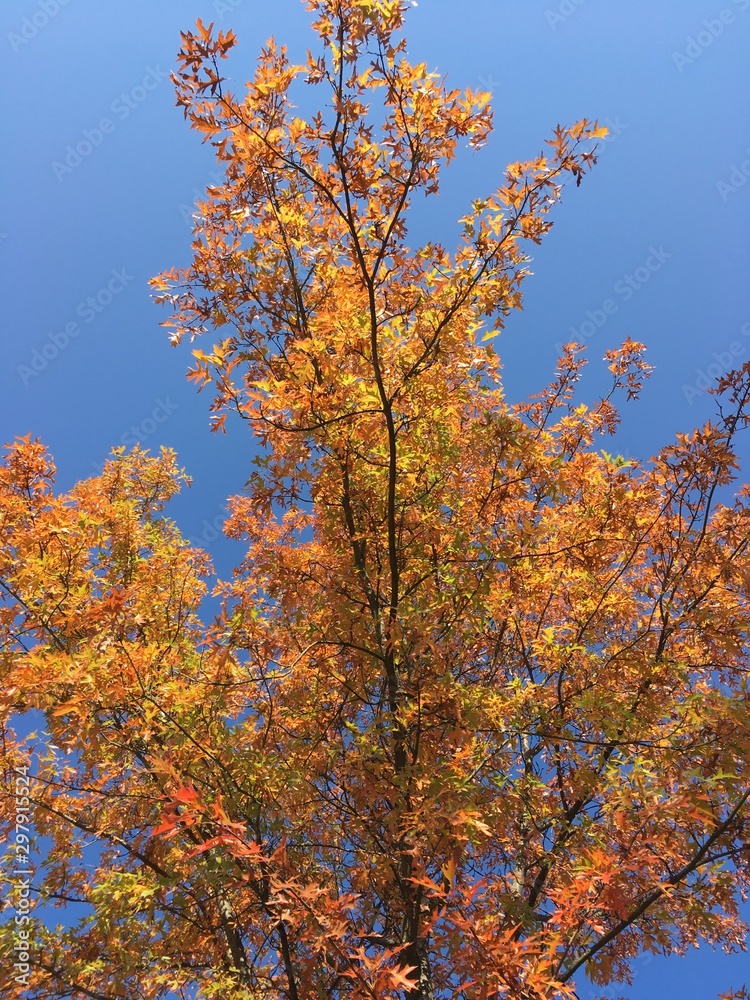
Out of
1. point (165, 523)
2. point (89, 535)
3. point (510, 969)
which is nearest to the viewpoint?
point (510, 969)

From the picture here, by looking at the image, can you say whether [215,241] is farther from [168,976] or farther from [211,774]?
[168,976]

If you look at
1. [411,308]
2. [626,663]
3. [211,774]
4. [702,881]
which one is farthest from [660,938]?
[411,308]

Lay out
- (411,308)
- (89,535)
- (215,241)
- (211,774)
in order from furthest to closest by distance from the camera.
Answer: (89,535)
(215,241)
(211,774)
(411,308)

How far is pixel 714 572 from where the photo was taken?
3.90 m

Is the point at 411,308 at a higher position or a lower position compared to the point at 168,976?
higher

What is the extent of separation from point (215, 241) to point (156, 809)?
3655 mm

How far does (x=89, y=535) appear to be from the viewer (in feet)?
13.4

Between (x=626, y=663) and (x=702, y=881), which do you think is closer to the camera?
(x=702, y=881)

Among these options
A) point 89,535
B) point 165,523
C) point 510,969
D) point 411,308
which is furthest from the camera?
point 165,523

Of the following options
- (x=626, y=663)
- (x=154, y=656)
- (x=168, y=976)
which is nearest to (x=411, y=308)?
(x=154, y=656)

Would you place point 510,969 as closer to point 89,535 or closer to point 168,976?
point 168,976

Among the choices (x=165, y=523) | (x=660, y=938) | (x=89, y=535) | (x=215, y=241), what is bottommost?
(x=660, y=938)

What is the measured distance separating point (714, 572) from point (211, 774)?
141 inches

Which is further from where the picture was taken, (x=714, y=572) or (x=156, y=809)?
(x=714, y=572)
